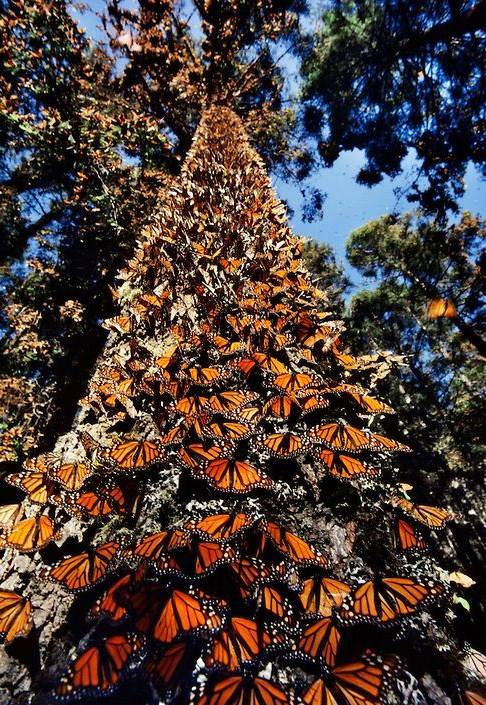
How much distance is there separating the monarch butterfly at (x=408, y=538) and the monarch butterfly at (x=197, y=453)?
0.60 m

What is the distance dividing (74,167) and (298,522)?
827 cm

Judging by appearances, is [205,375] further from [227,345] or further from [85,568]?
[85,568]

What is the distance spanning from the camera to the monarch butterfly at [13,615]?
2.86 ft

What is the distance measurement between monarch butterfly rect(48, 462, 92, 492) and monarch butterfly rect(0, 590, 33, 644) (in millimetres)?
301

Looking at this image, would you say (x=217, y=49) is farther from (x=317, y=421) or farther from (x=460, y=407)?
(x=460, y=407)

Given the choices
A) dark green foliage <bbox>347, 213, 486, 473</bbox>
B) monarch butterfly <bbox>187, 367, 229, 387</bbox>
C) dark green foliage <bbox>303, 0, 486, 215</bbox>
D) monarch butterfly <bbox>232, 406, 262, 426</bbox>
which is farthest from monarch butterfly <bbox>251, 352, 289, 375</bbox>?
dark green foliage <bbox>347, 213, 486, 473</bbox>

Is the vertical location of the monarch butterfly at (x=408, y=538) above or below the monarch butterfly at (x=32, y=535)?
above

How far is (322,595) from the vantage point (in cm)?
85

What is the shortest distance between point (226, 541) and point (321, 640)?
30cm

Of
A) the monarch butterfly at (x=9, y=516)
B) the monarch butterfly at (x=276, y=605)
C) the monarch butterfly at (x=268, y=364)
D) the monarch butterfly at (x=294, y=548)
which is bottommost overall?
the monarch butterfly at (x=276, y=605)

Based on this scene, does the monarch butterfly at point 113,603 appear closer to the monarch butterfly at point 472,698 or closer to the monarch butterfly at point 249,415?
the monarch butterfly at point 249,415

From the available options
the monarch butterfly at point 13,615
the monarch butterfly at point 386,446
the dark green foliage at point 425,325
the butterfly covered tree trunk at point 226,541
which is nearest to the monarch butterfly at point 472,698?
the butterfly covered tree trunk at point 226,541

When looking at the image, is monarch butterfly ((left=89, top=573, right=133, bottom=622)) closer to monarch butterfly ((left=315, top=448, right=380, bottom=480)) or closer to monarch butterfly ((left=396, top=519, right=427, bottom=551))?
monarch butterfly ((left=315, top=448, right=380, bottom=480))

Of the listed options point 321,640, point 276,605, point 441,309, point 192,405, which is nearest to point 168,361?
point 192,405
